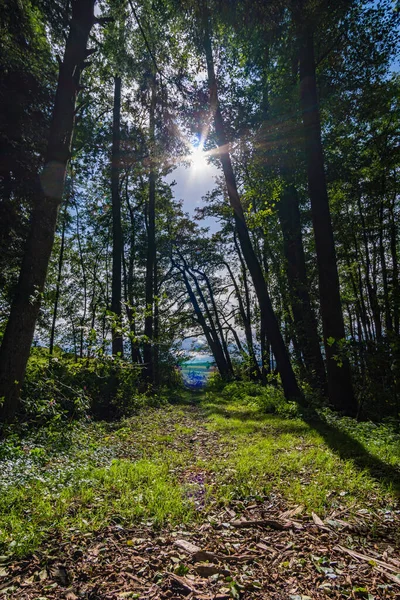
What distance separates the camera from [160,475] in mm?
3232

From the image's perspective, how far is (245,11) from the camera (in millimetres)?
5820

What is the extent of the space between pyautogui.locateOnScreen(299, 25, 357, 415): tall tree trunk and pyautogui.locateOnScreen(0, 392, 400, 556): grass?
112 cm

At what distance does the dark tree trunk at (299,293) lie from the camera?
9.21 m

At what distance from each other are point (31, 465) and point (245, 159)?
10.5m

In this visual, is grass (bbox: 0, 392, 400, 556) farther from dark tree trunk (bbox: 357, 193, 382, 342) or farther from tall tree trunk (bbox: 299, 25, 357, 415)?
dark tree trunk (bbox: 357, 193, 382, 342)

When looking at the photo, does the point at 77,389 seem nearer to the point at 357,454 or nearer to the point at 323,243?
the point at 357,454

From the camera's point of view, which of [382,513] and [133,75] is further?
[133,75]

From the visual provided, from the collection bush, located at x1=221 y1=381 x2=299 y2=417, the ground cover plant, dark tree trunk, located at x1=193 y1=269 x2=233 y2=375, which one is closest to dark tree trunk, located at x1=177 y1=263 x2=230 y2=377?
dark tree trunk, located at x1=193 y1=269 x2=233 y2=375

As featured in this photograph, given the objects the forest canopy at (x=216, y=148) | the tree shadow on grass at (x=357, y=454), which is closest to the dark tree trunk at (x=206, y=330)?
the forest canopy at (x=216, y=148)

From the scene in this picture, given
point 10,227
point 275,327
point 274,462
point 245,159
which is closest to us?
point 274,462

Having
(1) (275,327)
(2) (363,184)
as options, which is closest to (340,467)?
(1) (275,327)

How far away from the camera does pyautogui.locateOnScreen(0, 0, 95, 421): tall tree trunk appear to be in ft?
14.1

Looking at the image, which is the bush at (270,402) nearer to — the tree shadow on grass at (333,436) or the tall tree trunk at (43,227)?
the tree shadow on grass at (333,436)

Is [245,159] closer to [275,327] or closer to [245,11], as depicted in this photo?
[245,11]
